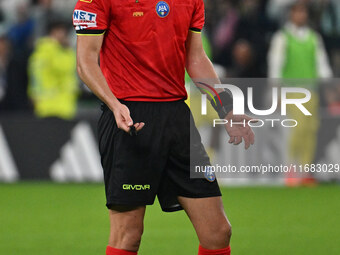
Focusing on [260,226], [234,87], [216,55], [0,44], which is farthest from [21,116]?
[234,87]

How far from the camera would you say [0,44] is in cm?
1262

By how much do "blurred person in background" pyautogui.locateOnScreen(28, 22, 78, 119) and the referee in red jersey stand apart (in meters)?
7.02

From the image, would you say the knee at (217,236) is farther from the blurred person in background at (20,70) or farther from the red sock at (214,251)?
the blurred person in background at (20,70)

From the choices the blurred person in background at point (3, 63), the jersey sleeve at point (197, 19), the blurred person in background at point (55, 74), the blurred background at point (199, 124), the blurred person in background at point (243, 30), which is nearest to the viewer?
the jersey sleeve at point (197, 19)

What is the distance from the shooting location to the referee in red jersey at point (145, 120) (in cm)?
415

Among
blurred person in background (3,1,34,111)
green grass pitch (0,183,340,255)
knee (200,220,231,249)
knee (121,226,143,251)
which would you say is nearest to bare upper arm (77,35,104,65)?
knee (121,226,143,251)

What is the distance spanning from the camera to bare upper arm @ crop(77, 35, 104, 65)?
13.4 ft

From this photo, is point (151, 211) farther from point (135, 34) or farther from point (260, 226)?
point (135, 34)

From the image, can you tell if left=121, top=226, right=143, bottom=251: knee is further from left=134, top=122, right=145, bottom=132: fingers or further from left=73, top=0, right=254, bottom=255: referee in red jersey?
left=134, top=122, right=145, bottom=132: fingers

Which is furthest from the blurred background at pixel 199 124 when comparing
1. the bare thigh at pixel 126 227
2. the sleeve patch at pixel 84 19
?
the sleeve patch at pixel 84 19

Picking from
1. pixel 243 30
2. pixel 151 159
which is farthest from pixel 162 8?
pixel 243 30

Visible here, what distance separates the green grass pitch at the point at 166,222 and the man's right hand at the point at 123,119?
8.49ft

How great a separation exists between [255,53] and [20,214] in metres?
5.23

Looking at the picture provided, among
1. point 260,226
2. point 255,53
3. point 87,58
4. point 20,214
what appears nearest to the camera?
point 87,58
